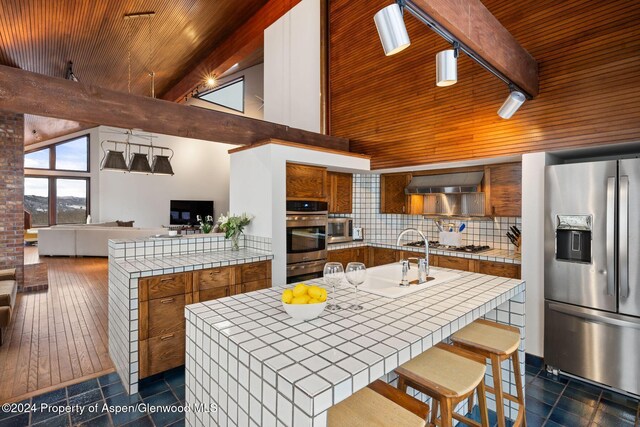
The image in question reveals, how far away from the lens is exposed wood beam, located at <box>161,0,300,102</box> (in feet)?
16.3

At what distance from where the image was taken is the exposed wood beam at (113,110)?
2.39 metres

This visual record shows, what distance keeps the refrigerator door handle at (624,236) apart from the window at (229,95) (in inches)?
362

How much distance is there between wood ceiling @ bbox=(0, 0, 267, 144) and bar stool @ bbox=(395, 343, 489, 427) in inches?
170

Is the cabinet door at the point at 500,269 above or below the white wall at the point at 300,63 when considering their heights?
below

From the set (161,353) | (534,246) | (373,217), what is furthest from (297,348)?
(373,217)

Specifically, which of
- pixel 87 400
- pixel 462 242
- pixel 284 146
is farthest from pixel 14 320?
pixel 462 242

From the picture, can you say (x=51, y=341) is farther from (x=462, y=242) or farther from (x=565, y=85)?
(x=565, y=85)

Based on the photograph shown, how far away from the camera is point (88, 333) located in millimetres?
3365

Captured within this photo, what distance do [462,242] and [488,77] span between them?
7.04 feet

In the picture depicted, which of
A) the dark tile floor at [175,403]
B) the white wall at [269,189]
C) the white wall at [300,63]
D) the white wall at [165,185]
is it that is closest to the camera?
the dark tile floor at [175,403]

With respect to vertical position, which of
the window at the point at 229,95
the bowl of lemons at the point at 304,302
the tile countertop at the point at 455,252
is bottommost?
the tile countertop at the point at 455,252

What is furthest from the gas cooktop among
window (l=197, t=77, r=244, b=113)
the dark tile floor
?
window (l=197, t=77, r=244, b=113)

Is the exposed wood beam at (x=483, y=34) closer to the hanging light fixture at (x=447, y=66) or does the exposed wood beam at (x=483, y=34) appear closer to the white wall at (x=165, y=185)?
the hanging light fixture at (x=447, y=66)

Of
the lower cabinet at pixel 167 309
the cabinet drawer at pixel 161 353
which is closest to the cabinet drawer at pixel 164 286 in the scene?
the lower cabinet at pixel 167 309
